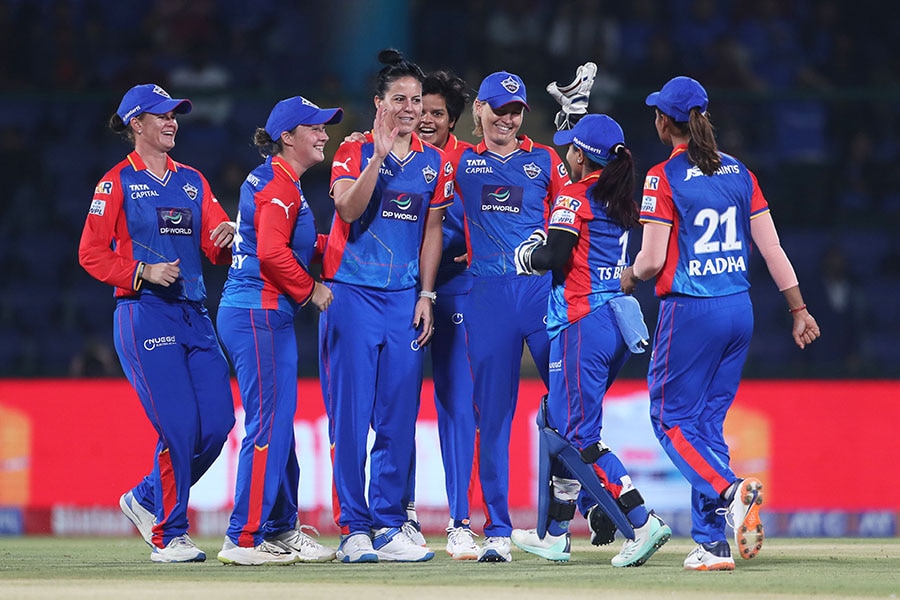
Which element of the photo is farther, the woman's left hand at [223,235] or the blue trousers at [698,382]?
the woman's left hand at [223,235]

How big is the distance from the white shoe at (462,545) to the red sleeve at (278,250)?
1544 mm

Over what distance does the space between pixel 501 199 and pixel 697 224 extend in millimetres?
1293

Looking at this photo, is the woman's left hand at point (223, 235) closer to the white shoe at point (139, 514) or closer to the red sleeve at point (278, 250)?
the red sleeve at point (278, 250)

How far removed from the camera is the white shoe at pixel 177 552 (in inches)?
298

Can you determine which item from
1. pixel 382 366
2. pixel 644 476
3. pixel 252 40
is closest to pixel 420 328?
pixel 382 366

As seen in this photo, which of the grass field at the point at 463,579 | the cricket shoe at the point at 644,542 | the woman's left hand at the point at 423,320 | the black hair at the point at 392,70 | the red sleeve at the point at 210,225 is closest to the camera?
the grass field at the point at 463,579

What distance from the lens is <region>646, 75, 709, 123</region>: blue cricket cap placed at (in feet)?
22.9

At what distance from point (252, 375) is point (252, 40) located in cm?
882

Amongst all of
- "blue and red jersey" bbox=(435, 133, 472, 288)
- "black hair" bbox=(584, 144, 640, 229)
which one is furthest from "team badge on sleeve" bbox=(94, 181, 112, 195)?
"black hair" bbox=(584, 144, 640, 229)

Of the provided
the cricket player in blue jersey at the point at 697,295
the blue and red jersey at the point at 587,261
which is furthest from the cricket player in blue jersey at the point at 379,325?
the cricket player in blue jersey at the point at 697,295

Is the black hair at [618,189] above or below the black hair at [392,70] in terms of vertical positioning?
below

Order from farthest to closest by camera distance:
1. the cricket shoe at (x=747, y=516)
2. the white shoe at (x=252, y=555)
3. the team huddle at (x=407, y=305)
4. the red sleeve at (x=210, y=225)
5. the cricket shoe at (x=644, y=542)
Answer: the red sleeve at (x=210, y=225) < the white shoe at (x=252, y=555) < the cricket shoe at (x=644, y=542) < the team huddle at (x=407, y=305) < the cricket shoe at (x=747, y=516)

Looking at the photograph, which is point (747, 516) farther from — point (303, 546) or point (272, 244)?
point (272, 244)

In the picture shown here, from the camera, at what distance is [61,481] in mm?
11219
